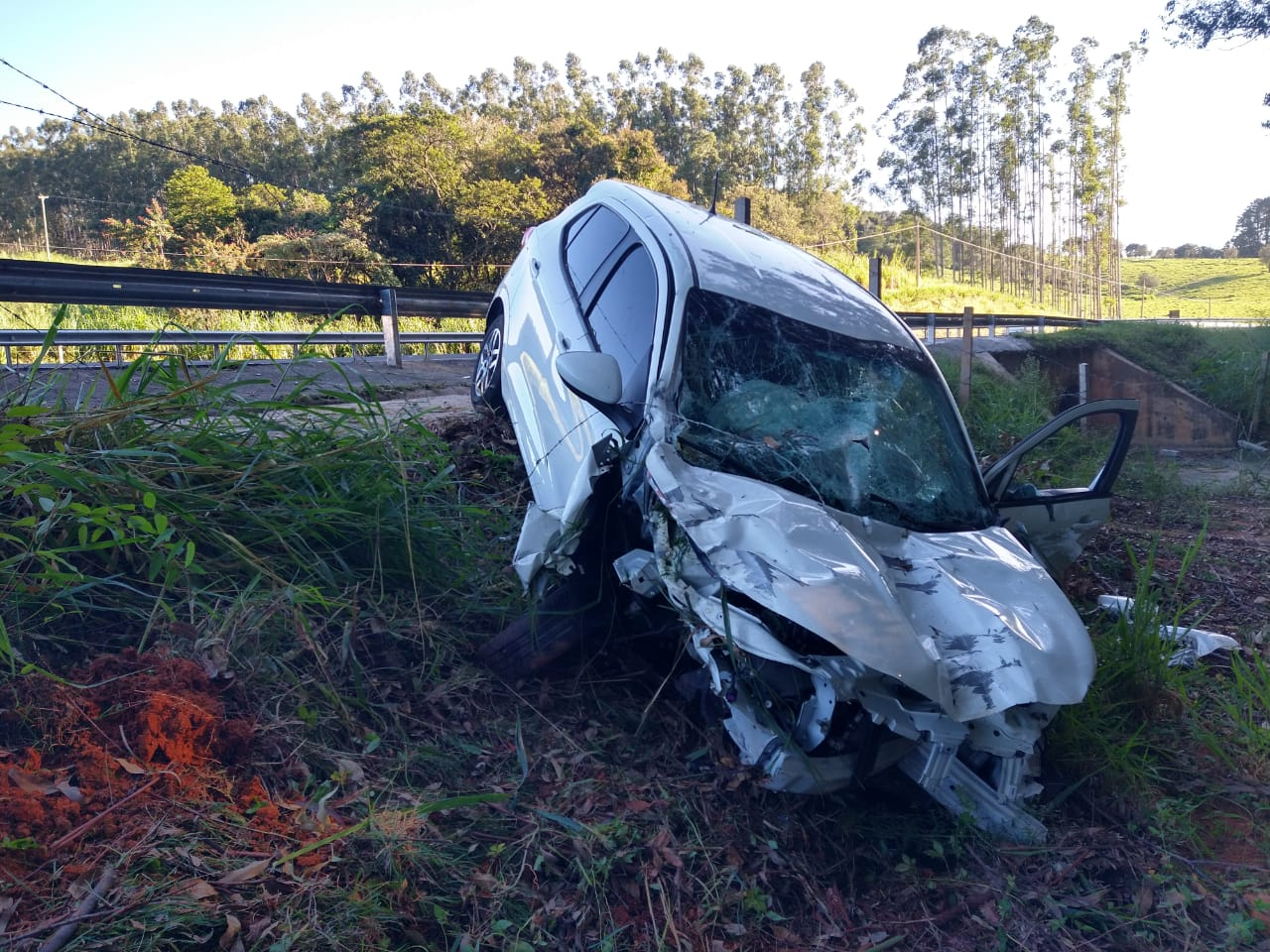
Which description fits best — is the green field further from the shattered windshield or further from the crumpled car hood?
the crumpled car hood

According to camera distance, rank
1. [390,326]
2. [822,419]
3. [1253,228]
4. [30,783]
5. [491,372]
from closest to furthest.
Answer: [30,783] < [822,419] < [491,372] < [390,326] < [1253,228]

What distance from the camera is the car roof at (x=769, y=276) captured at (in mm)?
3947

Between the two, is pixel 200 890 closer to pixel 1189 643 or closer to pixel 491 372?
pixel 491 372

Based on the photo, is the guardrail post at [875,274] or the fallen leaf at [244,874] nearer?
the fallen leaf at [244,874]

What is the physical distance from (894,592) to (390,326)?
290 inches

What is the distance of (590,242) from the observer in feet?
15.7

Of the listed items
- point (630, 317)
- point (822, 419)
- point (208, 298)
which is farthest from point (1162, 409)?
point (208, 298)

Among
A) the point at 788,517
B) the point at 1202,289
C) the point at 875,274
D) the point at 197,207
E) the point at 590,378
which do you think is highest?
the point at 197,207

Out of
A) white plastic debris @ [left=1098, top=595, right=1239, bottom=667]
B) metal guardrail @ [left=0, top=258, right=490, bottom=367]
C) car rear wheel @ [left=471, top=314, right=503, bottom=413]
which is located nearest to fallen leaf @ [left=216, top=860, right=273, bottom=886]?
metal guardrail @ [left=0, top=258, right=490, bottom=367]

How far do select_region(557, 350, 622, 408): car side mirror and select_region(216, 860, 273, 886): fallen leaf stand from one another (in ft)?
6.12

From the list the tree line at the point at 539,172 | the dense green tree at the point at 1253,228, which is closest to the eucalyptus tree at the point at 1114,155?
the tree line at the point at 539,172

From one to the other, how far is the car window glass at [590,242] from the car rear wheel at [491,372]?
2.55ft

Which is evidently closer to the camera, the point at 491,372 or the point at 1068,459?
the point at 491,372

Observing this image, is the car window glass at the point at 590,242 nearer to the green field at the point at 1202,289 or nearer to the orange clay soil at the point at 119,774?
the orange clay soil at the point at 119,774
